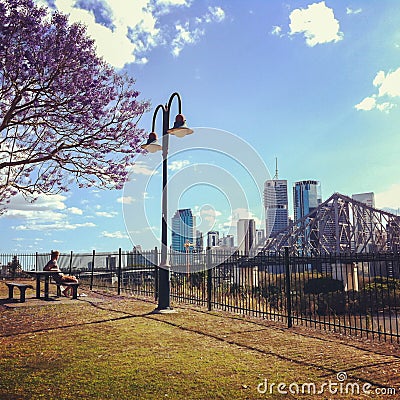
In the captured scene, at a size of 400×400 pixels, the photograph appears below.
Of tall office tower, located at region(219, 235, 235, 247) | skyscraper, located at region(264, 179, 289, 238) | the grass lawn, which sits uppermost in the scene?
skyscraper, located at region(264, 179, 289, 238)

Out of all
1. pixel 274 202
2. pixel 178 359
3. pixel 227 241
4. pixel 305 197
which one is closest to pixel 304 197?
pixel 305 197

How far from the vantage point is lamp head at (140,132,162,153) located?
1105cm

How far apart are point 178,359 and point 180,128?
6.04 meters

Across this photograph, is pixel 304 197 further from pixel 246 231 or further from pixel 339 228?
pixel 246 231

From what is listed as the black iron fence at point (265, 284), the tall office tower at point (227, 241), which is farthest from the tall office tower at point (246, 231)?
the black iron fence at point (265, 284)

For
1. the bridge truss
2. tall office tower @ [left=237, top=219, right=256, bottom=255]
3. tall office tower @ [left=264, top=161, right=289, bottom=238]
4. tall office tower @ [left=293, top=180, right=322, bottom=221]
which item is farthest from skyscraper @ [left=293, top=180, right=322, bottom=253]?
tall office tower @ [left=237, top=219, right=256, bottom=255]

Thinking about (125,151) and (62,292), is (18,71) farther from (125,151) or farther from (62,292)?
(62,292)

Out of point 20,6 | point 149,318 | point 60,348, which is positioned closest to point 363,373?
point 60,348

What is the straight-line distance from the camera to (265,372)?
17.8 feet

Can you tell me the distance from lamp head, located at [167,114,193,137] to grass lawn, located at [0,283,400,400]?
4615 millimetres

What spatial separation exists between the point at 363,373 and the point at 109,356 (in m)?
3.61

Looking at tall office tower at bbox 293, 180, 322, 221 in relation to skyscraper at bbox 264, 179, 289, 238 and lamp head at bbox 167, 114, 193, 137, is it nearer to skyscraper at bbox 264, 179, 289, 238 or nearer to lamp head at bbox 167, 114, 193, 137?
Answer: skyscraper at bbox 264, 179, 289, 238

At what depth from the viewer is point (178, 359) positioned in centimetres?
601

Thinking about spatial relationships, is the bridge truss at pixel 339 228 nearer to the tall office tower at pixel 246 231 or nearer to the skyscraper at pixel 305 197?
the skyscraper at pixel 305 197
